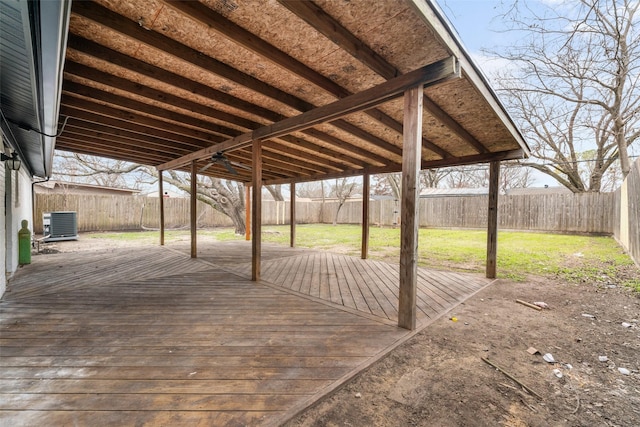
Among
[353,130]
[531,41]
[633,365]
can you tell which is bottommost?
[633,365]

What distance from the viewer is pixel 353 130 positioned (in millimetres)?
3641

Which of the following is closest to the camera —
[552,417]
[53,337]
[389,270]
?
[552,417]

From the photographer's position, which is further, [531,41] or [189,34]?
[531,41]

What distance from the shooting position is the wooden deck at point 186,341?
1.40 meters

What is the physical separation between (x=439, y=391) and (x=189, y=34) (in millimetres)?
3019

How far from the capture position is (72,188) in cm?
1204

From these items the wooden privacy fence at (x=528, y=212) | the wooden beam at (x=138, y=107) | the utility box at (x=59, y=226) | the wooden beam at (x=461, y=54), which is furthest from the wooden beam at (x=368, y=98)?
the wooden privacy fence at (x=528, y=212)

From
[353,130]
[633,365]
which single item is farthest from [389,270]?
[633,365]

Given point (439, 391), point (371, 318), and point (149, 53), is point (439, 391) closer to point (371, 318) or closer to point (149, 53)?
point (371, 318)

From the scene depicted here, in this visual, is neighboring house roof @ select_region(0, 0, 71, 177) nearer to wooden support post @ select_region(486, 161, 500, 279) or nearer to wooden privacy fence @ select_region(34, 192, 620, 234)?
wooden support post @ select_region(486, 161, 500, 279)

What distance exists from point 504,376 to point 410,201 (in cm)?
141

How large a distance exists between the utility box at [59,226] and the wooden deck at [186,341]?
474 centimetres


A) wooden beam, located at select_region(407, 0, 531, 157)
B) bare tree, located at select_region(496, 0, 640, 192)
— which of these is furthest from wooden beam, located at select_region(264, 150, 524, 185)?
bare tree, located at select_region(496, 0, 640, 192)

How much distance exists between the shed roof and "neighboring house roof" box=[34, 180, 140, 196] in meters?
9.48
